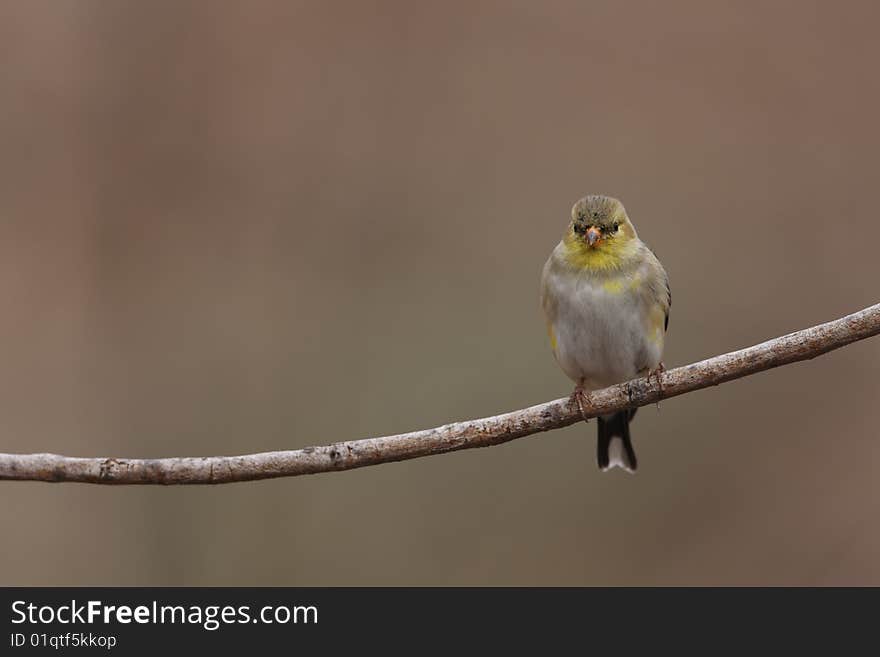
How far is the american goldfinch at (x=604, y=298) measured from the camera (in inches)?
168

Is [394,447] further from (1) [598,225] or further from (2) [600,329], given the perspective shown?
(1) [598,225]

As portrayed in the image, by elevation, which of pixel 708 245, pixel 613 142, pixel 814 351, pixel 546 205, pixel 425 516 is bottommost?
pixel 814 351

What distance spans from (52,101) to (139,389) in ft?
6.58

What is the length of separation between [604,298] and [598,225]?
30 centimetres

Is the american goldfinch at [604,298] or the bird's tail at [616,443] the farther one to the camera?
the bird's tail at [616,443]

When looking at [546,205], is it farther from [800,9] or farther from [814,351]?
[814,351]

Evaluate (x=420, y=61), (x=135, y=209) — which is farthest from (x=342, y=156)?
(x=135, y=209)

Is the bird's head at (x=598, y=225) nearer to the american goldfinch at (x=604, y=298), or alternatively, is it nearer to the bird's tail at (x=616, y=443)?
the american goldfinch at (x=604, y=298)

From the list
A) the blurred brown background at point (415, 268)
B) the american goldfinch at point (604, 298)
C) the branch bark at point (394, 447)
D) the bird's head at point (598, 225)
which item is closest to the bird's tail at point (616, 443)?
the american goldfinch at point (604, 298)

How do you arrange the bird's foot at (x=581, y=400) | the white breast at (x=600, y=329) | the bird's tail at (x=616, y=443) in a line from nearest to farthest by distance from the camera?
the bird's foot at (x=581, y=400) → the white breast at (x=600, y=329) → the bird's tail at (x=616, y=443)

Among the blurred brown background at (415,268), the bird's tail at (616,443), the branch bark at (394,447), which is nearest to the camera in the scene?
the branch bark at (394,447)

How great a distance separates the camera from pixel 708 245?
6.81 meters

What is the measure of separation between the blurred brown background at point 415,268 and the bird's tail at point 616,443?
1200 millimetres

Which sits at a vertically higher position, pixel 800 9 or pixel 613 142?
pixel 800 9
